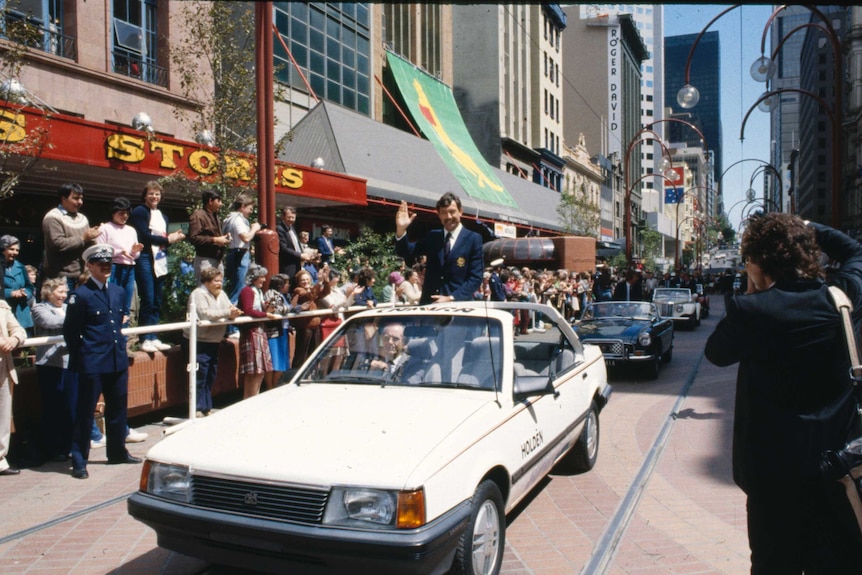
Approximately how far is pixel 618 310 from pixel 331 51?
1236 cm

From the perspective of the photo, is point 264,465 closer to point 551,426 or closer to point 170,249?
point 551,426

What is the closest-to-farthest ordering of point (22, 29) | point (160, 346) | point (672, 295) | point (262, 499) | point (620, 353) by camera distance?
point (262, 499), point (22, 29), point (160, 346), point (620, 353), point (672, 295)

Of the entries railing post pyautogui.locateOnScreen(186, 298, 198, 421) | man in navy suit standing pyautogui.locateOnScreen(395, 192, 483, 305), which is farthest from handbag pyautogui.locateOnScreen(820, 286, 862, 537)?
railing post pyautogui.locateOnScreen(186, 298, 198, 421)

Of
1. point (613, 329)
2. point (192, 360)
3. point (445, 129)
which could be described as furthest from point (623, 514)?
point (445, 129)

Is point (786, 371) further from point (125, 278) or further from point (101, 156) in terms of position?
point (101, 156)

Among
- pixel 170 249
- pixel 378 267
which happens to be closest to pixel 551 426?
pixel 170 249

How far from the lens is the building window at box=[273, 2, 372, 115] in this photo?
18.0 meters

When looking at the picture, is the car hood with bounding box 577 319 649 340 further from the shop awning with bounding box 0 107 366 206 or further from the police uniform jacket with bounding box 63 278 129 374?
the police uniform jacket with bounding box 63 278 129 374

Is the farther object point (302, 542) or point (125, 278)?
point (125, 278)

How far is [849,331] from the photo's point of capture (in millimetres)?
2838

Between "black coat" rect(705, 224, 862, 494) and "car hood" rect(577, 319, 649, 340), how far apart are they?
29.0 feet

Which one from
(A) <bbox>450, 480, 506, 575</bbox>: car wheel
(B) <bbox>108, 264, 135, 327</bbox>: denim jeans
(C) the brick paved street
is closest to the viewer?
(A) <bbox>450, 480, 506, 575</bbox>: car wheel

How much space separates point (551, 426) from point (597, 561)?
1.03 m

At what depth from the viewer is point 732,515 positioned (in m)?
5.15
